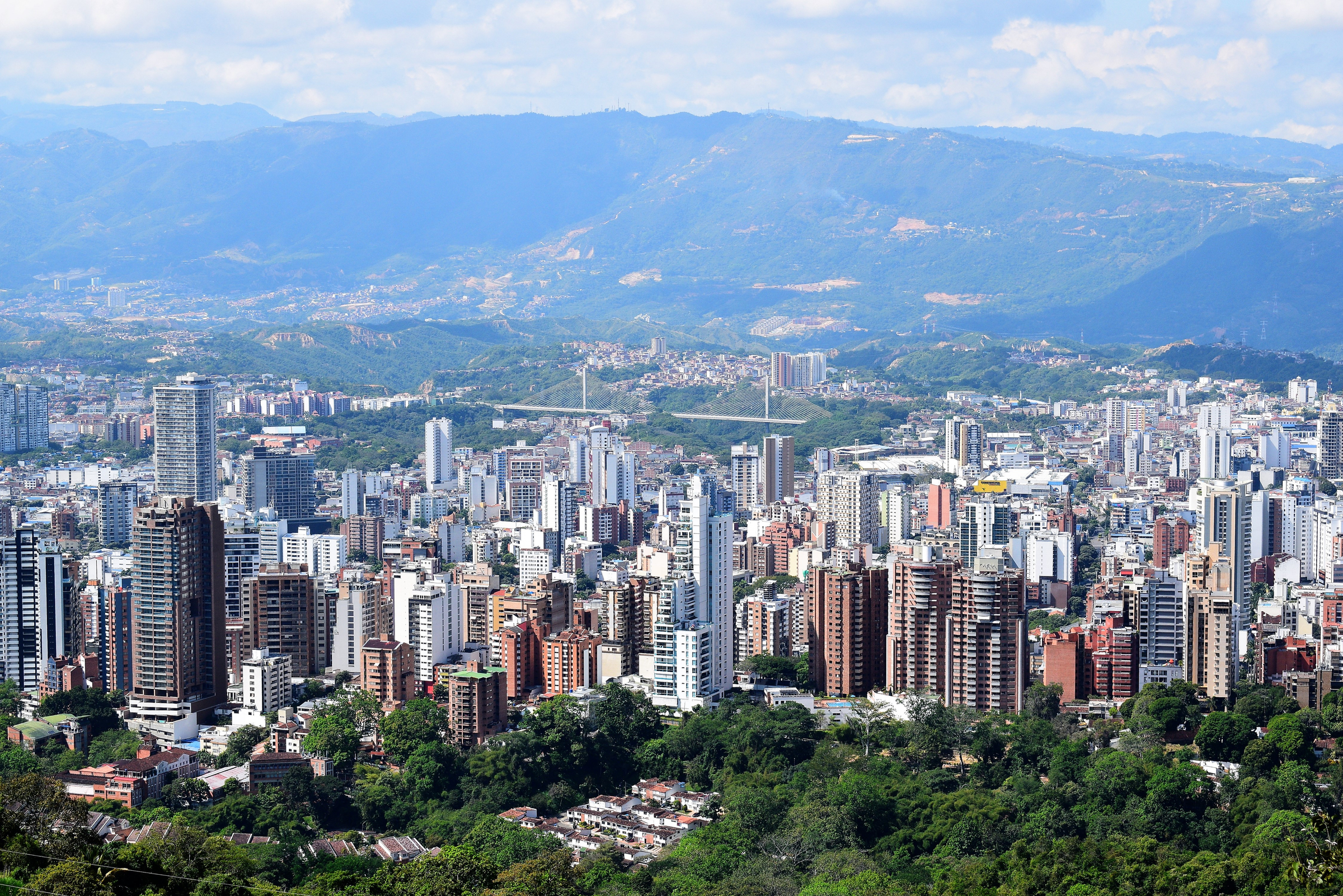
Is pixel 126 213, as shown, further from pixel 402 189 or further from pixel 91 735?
pixel 91 735

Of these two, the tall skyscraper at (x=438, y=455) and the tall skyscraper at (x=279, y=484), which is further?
the tall skyscraper at (x=438, y=455)

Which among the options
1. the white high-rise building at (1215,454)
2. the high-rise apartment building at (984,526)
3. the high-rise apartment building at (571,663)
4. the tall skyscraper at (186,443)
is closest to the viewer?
the high-rise apartment building at (571,663)

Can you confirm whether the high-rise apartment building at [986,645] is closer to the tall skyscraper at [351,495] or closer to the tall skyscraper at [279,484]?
the tall skyscraper at [351,495]

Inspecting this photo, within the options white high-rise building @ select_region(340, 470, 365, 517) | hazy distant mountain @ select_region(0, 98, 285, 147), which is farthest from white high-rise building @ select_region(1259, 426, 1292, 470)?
hazy distant mountain @ select_region(0, 98, 285, 147)

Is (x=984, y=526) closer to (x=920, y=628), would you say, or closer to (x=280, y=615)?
(x=920, y=628)

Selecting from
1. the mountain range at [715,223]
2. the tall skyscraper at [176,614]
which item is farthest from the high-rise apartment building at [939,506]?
the mountain range at [715,223]

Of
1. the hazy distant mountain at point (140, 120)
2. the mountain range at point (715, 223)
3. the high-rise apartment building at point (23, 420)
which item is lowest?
the high-rise apartment building at point (23, 420)

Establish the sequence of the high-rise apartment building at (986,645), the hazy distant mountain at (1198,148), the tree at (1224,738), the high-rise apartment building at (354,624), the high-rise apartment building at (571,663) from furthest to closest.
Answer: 1. the hazy distant mountain at (1198,148)
2. the high-rise apartment building at (354,624)
3. the high-rise apartment building at (571,663)
4. the high-rise apartment building at (986,645)
5. the tree at (1224,738)

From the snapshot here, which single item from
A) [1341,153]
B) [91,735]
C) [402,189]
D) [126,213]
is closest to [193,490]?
[91,735]
